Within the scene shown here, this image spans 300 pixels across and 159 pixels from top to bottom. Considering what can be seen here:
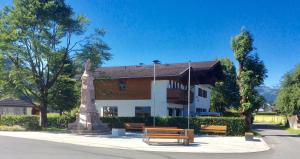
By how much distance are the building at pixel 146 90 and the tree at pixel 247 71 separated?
20.0 ft

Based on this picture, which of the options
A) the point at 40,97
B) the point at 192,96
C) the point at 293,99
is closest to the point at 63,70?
the point at 40,97

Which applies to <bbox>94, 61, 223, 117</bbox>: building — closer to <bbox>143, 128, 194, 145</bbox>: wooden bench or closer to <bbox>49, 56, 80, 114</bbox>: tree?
<bbox>49, 56, 80, 114</bbox>: tree

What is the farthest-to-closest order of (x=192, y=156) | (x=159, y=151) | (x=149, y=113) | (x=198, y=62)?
(x=198, y=62) < (x=149, y=113) < (x=159, y=151) < (x=192, y=156)

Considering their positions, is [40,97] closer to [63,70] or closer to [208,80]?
[63,70]

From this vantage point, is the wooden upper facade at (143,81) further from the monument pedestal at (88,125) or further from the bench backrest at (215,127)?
the monument pedestal at (88,125)

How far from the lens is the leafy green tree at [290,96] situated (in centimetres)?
4916

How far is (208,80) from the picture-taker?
50.0 meters

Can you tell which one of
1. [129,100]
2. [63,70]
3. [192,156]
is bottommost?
[192,156]

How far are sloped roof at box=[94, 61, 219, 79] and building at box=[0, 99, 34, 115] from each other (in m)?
18.5

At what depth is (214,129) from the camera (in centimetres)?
3338

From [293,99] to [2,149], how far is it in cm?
3998

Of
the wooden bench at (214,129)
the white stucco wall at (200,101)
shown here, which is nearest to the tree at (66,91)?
the wooden bench at (214,129)

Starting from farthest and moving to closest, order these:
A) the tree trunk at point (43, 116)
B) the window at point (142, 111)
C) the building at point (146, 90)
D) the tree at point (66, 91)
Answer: the window at point (142, 111)
the building at point (146, 90)
the tree at point (66, 91)
the tree trunk at point (43, 116)

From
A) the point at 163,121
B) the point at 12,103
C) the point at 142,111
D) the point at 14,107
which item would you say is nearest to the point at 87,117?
the point at 163,121
